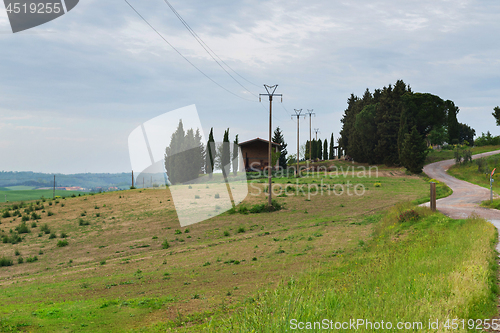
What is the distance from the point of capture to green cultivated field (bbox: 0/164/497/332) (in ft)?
21.0

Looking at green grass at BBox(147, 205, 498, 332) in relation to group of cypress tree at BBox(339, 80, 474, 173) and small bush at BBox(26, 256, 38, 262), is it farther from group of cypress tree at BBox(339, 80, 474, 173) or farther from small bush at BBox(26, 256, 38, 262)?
group of cypress tree at BBox(339, 80, 474, 173)

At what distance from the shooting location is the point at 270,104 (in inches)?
1201

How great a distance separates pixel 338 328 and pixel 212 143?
64891mm

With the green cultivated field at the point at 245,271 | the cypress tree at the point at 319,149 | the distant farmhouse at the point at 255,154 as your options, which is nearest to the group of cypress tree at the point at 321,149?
the cypress tree at the point at 319,149

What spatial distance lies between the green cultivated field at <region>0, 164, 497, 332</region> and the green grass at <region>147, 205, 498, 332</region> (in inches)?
1.3

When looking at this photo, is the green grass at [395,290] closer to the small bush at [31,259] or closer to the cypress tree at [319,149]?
the small bush at [31,259]

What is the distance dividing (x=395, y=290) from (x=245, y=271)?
6.11 metres

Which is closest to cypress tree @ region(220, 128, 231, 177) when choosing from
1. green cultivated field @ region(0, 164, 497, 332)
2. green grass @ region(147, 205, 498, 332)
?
green cultivated field @ region(0, 164, 497, 332)

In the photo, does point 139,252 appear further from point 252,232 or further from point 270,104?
point 270,104

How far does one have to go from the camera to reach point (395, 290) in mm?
7137

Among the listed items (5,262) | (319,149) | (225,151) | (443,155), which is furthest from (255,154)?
(5,262)

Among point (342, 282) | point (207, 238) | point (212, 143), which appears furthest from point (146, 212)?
point (212, 143)

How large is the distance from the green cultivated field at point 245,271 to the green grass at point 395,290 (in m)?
0.03

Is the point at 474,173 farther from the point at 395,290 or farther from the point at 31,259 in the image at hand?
the point at 31,259
